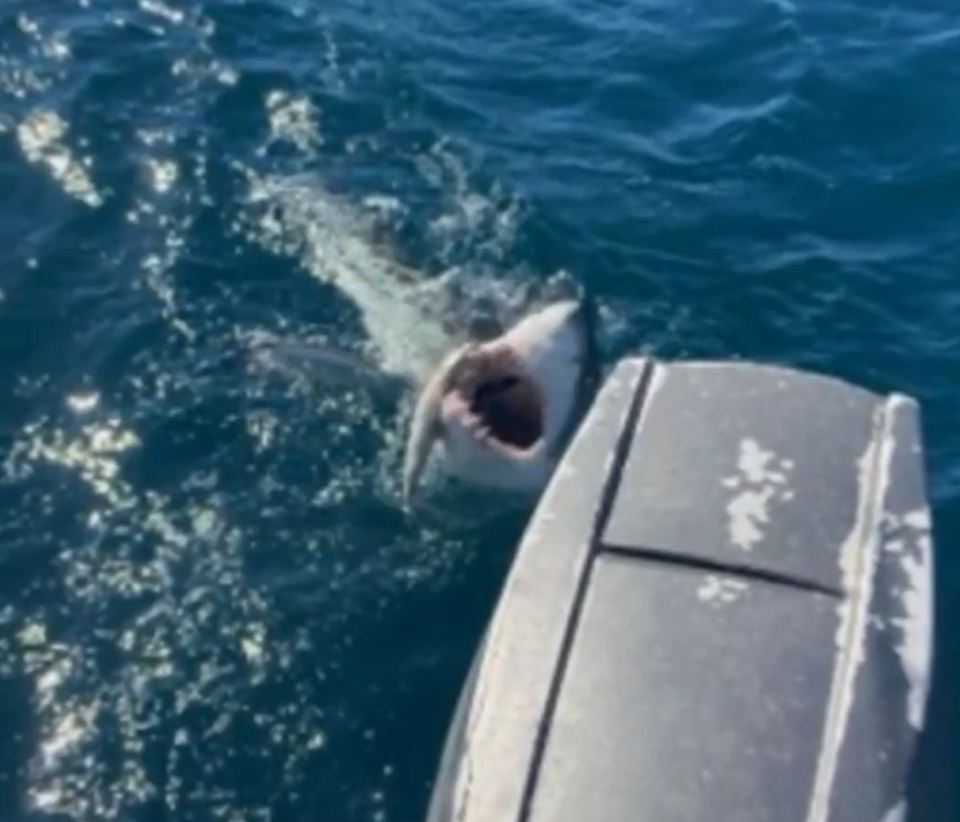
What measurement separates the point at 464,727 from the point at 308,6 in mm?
6934

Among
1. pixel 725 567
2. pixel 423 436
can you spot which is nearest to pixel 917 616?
pixel 725 567

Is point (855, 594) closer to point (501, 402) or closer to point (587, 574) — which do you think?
point (587, 574)

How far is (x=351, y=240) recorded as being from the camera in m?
9.17

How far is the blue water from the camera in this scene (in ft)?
22.2

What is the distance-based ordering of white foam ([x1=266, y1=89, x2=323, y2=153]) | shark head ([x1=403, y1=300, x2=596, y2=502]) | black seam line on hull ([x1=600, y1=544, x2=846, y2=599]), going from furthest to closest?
white foam ([x1=266, y1=89, x2=323, y2=153])
shark head ([x1=403, y1=300, x2=596, y2=502])
black seam line on hull ([x1=600, y1=544, x2=846, y2=599])

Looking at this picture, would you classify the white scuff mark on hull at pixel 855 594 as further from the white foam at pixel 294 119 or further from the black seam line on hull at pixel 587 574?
the white foam at pixel 294 119

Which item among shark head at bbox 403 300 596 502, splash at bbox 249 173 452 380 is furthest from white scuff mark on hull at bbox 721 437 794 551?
splash at bbox 249 173 452 380

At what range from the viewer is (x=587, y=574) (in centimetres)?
548

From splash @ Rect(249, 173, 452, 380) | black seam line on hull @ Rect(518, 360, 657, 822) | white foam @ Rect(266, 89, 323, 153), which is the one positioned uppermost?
white foam @ Rect(266, 89, 323, 153)

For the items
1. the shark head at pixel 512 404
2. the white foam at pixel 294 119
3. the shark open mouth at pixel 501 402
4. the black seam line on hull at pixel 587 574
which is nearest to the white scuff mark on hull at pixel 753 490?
the black seam line on hull at pixel 587 574

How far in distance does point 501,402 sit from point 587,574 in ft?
7.37

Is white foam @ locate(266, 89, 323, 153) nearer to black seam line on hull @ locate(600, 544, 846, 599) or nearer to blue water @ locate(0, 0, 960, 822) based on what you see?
blue water @ locate(0, 0, 960, 822)

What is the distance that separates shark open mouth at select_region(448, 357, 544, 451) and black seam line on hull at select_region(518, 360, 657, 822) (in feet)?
4.24

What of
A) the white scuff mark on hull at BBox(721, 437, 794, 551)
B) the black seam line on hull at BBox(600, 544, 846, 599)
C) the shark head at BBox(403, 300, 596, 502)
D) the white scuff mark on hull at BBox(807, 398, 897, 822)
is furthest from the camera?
the shark head at BBox(403, 300, 596, 502)
